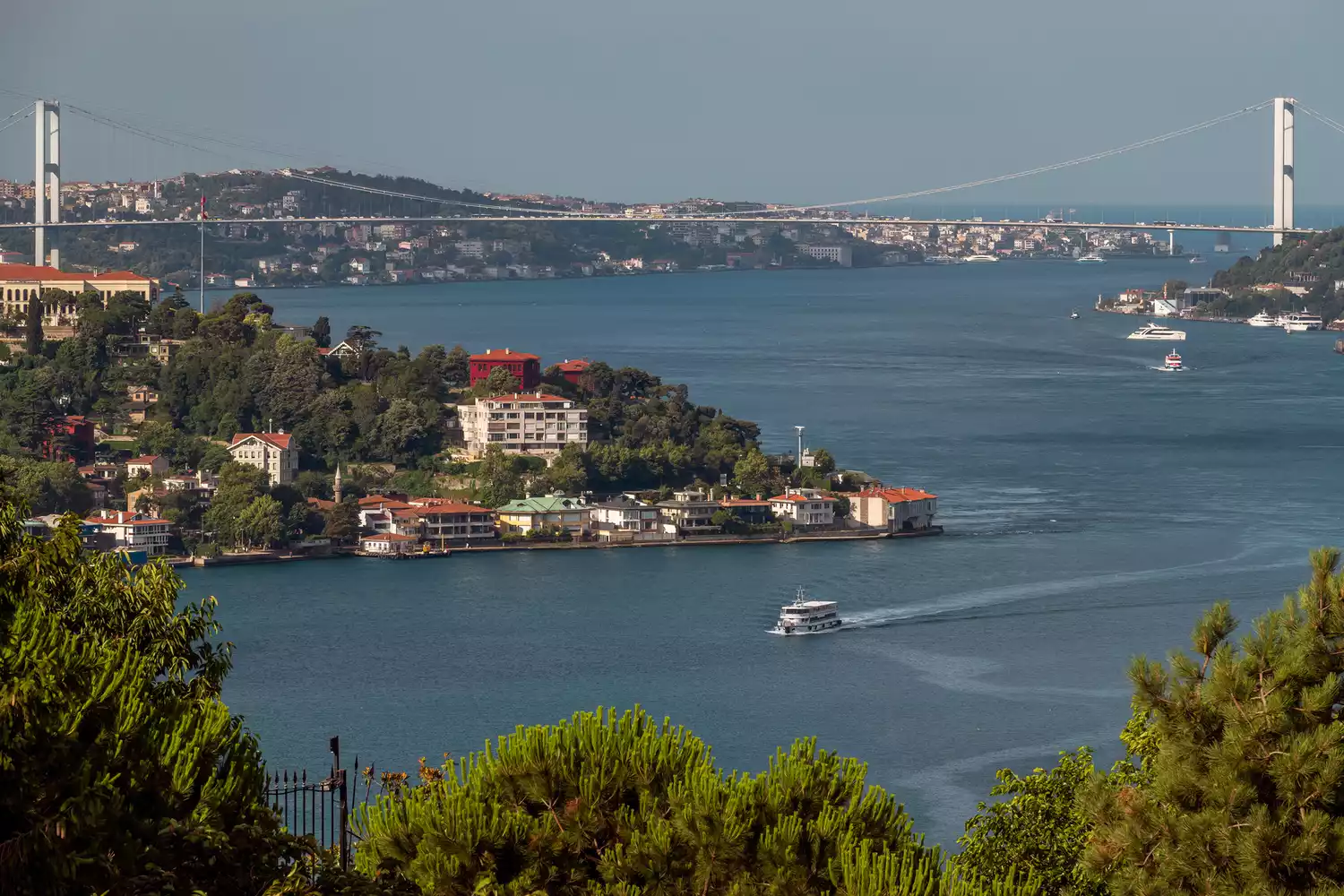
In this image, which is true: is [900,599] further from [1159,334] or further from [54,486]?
[1159,334]

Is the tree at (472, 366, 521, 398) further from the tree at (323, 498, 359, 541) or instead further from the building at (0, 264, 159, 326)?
the building at (0, 264, 159, 326)

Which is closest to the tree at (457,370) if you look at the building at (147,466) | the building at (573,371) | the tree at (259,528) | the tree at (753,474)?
the building at (573,371)

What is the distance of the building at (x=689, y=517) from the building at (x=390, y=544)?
165 cm

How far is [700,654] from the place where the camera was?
426 inches

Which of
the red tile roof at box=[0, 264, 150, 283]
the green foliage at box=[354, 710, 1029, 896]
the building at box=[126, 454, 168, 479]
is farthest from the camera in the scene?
the red tile roof at box=[0, 264, 150, 283]

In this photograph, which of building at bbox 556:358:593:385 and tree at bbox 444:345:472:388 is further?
building at bbox 556:358:593:385

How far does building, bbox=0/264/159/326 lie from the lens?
781 inches

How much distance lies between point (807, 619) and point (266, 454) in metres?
5.49

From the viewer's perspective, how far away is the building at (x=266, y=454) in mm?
15500

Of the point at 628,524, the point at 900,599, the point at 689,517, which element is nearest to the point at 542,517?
the point at 628,524

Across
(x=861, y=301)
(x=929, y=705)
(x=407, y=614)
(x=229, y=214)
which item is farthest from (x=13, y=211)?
(x=929, y=705)

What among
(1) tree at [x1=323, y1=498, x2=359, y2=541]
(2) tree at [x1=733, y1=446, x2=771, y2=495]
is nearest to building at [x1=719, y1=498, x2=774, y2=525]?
(2) tree at [x1=733, y1=446, x2=771, y2=495]

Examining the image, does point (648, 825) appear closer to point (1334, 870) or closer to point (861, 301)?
point (1334, 870)

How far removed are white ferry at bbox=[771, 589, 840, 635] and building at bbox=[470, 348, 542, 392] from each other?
624 centimetres
